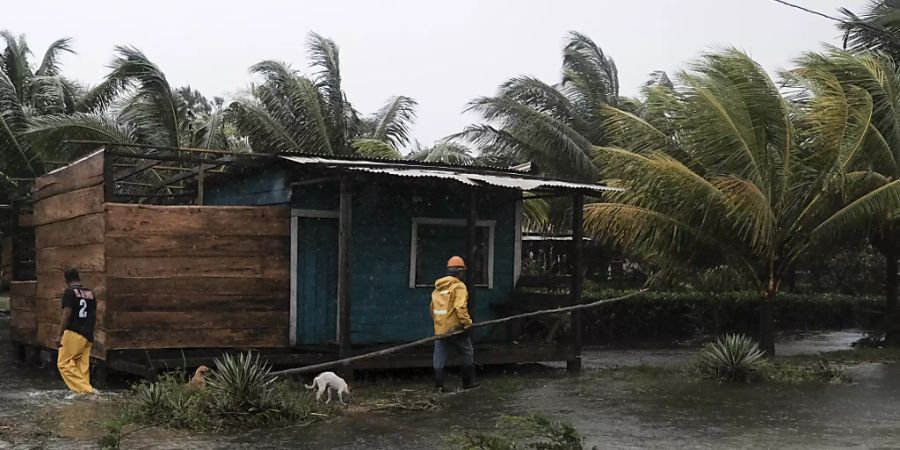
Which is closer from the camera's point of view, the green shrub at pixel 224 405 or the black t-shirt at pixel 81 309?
the green shrub at pixel 224 405

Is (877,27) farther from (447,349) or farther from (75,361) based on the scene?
(75,361)

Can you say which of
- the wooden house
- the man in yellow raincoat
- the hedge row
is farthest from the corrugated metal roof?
the hedge row

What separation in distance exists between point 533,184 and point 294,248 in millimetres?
3207

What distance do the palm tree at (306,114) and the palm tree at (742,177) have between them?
7121 mm

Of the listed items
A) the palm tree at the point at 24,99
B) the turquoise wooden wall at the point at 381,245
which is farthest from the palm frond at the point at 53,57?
the turquoise wooden wall at the point at 381,245

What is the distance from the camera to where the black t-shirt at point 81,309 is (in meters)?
11.0

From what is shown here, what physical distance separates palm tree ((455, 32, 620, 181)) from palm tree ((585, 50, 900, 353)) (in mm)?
6511

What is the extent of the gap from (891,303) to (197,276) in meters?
13.3

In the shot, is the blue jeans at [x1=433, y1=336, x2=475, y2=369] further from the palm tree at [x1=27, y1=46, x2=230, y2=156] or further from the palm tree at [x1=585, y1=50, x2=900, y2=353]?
the palm tree at [x1=27, y1=46, x2=230, y2=156]

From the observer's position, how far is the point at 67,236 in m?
13.1

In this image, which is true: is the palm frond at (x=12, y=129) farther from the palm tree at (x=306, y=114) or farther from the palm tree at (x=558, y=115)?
the palm tree at (x=558, y=115)

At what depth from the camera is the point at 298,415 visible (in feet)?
30.9

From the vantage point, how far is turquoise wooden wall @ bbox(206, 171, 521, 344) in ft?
44.2

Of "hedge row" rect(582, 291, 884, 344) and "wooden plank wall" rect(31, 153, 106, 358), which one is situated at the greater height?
"wooden plank wall" rect(31, 153, 106, 358)
